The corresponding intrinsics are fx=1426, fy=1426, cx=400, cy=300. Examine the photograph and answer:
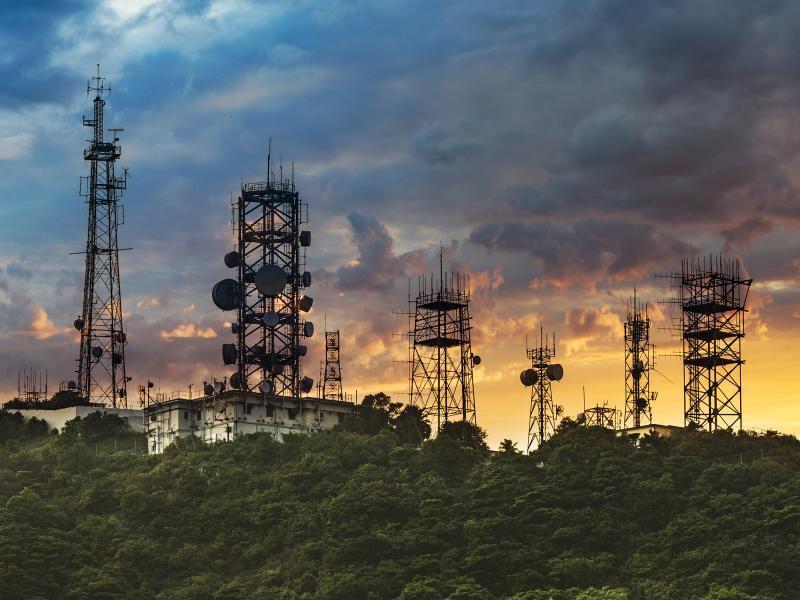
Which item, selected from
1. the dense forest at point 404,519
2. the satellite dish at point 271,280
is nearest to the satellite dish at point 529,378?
the dense forest at point 404,519

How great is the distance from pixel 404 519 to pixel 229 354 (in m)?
30.8

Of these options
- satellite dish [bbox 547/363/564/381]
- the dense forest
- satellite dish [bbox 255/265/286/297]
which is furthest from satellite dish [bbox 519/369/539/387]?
satellite dish [bbox 255/265/286/297]

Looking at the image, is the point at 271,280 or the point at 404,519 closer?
the point at 404,519

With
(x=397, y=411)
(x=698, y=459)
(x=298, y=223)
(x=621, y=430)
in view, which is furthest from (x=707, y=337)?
(x=298, y=223)

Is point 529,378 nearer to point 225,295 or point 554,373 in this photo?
point 554,373

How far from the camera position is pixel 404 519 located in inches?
3935

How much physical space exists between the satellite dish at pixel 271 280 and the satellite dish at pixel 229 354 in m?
5.71

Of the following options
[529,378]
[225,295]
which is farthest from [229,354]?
[529,378]

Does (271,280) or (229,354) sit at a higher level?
(271,280)

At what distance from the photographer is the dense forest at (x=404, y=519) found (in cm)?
8988

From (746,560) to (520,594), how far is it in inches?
579

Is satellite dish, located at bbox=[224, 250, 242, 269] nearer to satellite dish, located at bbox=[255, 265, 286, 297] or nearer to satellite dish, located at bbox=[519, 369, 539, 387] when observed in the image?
satellite dish, located at bbox=[255, 265, 286, 297]

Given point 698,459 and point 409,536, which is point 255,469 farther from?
point 698,459

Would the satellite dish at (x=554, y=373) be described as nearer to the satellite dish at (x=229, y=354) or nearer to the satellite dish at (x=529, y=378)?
the satellite dish at (x=529, y=378)
